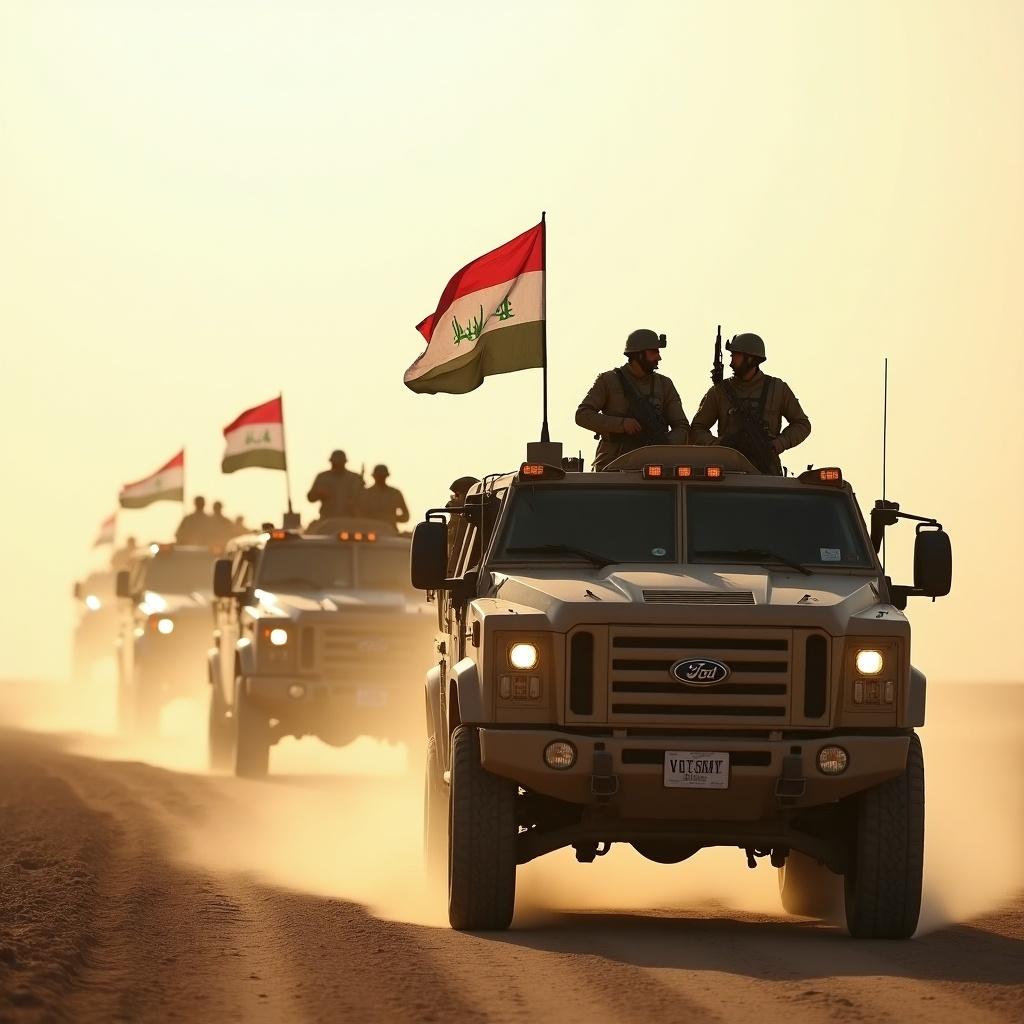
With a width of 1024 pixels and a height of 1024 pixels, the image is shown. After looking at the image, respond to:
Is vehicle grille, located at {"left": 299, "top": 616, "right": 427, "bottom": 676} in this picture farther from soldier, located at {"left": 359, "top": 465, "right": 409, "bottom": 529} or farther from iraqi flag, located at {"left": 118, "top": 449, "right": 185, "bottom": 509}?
iraqi flag, located at {"left": 118, "top": 449, "right": 185, "bottom": 509}

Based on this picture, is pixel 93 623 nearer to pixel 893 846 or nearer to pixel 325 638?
pixel 325 638

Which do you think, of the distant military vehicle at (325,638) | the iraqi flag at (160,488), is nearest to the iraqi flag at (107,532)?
the iraqi flag at (160,488)

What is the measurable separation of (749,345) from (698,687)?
3427 millimetres

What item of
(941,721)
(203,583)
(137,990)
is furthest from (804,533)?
(941,721)

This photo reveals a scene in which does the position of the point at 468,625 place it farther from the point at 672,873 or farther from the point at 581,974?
the point at 672,873

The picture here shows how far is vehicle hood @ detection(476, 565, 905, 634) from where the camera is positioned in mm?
10891

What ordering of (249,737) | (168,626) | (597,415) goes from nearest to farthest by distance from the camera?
1. (597,415)
2. (249,737)
3. (168,626)

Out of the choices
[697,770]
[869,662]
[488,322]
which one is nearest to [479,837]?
[697,770]

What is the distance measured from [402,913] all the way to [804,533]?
2856 mm

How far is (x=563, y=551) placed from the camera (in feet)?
39.4

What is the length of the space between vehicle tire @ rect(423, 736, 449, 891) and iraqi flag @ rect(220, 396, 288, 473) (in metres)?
17.1

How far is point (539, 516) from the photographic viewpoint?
12.2m

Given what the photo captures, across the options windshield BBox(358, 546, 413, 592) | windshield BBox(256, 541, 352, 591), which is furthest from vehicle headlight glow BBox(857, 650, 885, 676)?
windshield BBox(256, 541, 352, 591)

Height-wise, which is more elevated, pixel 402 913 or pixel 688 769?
pixel 688 769
